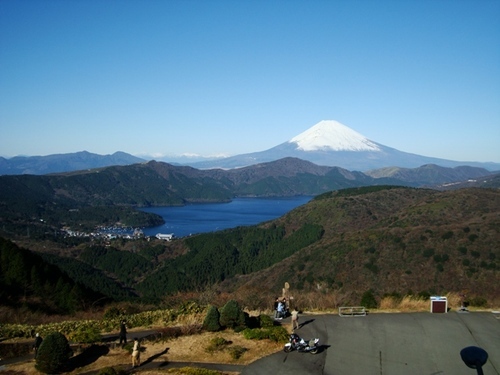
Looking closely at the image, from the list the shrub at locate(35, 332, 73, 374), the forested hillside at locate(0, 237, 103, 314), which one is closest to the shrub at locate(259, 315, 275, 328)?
the shrub at locate(35, 332, 73, 374)

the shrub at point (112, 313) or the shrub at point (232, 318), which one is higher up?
the shrub at point (232, 318)

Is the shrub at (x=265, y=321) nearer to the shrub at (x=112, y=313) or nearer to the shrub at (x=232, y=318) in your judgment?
the shrub at (x=232, y=318)

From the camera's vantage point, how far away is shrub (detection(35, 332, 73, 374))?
12770 mm

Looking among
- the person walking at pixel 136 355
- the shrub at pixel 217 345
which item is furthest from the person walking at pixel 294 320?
the person walking at pixel 136 355

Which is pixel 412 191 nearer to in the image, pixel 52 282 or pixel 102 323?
pixel 52 282

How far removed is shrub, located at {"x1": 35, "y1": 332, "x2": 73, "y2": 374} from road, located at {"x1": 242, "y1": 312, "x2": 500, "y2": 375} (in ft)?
17.9

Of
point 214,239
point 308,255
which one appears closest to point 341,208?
point 214,239

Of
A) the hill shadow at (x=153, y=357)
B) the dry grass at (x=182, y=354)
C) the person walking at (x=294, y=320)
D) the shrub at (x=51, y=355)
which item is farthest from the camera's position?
the person walking at (x=294, y=320)

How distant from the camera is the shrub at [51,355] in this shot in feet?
41.9

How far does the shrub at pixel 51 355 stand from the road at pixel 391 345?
17.9ft

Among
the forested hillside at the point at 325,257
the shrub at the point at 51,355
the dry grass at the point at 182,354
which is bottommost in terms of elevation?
the forested hillside at the point at 325,257

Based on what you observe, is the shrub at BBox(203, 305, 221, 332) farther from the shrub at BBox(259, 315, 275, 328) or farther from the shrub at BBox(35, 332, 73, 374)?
the shrub at BBox(35, 332, 73, 374)

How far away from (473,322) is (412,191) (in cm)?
10257

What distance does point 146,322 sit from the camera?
18.5 meters
